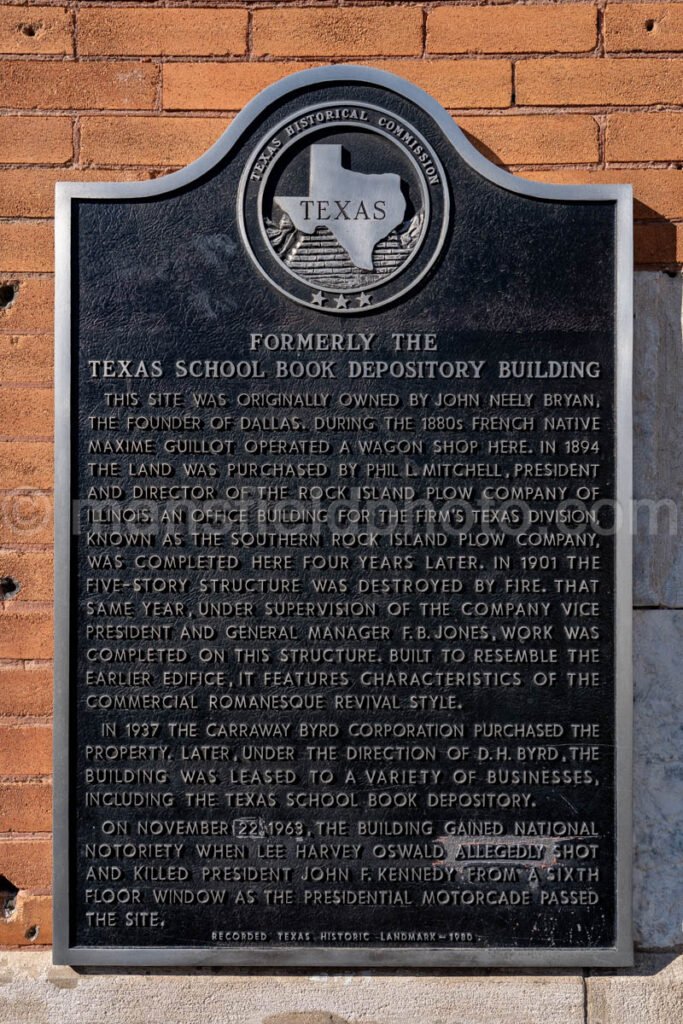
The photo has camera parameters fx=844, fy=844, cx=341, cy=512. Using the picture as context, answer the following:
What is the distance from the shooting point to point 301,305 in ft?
9.53

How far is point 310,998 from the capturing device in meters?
2.92

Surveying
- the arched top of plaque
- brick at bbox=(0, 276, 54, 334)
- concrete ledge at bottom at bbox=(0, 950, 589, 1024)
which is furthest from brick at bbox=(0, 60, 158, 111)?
concrete ledge at bottom at bbox=(0, 950, 589, 1024)

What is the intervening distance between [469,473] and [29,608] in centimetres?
166

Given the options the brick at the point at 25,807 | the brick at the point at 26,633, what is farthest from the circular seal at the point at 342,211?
the brick at the point at 25,807

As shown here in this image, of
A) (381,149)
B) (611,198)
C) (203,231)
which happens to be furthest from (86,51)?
(611,198)

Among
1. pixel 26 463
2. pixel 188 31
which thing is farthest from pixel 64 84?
pixel 26 463

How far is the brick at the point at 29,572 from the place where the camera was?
10.1 feet

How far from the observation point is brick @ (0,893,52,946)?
3023mm

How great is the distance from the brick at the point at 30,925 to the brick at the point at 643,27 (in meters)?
3.75

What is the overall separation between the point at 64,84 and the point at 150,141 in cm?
39

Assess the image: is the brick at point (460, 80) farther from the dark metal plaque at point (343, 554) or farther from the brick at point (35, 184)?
the brick at point (35, 184)

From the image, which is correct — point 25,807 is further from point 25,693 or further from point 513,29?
point 513,29

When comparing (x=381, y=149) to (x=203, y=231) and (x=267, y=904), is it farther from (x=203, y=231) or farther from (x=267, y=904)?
(x=267, y=904)

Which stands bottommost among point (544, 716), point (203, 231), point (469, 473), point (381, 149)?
point (544, 716)
